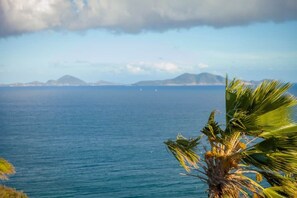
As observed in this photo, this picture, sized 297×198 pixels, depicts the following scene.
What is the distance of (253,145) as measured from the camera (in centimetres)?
706

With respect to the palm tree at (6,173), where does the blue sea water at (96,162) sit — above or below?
below

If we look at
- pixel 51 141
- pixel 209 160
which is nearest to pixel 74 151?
pixel 51 141

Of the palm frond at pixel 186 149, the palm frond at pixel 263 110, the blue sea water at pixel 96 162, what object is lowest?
the blue sea water at pixel 96 162

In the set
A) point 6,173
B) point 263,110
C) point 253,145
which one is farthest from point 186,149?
point 6,173

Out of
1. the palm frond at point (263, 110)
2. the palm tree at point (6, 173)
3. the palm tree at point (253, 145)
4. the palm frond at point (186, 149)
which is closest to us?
the palm tree at point (253, 145)

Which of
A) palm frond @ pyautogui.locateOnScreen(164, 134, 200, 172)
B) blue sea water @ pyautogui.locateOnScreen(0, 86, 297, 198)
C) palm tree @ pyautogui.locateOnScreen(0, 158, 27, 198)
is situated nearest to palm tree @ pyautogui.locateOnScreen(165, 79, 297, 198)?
palm frond @ pyautogui.locateOnScreen(164, 134, 200, 172)

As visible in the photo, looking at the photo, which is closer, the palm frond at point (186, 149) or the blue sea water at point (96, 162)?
the palm frond at point (186, 149)

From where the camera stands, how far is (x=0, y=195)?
14.3 m

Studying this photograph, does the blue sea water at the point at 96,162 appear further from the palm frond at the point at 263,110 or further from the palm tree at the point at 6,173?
the palm frond at the point at 263,110

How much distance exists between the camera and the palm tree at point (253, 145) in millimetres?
6645

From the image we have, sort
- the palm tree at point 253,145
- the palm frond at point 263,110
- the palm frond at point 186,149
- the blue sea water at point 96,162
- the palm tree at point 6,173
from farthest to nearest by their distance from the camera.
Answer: the blue sea water at point 96,162
the palm tree at point 6,173
the palm frond at point 186,149
the palm frond at point 263,110
the palm tree at point 253,145

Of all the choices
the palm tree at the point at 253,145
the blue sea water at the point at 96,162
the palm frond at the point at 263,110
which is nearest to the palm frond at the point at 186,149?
the palm tree at the point at 253,145

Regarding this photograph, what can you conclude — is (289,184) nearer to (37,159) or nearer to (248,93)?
(248,93)

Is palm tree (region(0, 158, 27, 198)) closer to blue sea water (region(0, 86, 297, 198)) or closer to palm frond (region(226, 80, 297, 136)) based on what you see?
palm frond (region(226, 80, 297, 136))
